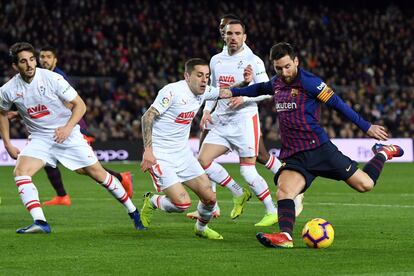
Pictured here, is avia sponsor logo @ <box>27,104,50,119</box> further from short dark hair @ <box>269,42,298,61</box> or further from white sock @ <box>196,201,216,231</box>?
short dark hair @ <box>269,42,298,61</box>

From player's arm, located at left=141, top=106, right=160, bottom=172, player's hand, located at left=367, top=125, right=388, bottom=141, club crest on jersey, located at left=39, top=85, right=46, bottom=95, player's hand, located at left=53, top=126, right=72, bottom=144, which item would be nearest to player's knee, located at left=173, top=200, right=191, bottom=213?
player's arm, located at left=141, top=106, right=160, bottom=172

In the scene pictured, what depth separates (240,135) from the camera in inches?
501

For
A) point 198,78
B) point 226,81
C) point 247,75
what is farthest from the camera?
point 226,81

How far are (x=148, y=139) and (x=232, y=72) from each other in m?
2.77

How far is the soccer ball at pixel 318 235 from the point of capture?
9.31 metres

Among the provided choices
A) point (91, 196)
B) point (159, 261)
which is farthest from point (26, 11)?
point (159, 261)

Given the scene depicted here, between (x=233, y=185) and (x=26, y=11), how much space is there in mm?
22048

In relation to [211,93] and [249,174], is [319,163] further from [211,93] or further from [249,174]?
[249,174]

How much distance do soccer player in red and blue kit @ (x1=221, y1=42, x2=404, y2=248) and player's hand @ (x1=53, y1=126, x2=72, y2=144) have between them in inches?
92.5

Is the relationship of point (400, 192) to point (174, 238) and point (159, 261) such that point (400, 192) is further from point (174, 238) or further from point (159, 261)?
point (159, 261)

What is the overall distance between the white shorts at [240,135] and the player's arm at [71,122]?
7.83ft

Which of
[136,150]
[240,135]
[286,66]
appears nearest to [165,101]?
[286,66]

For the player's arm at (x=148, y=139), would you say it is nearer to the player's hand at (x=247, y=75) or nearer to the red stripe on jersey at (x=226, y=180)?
the player's hand at (x=247, y=75)

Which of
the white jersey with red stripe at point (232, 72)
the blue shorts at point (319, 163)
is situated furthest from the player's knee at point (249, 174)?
the blue shorts at point (319, 163)
